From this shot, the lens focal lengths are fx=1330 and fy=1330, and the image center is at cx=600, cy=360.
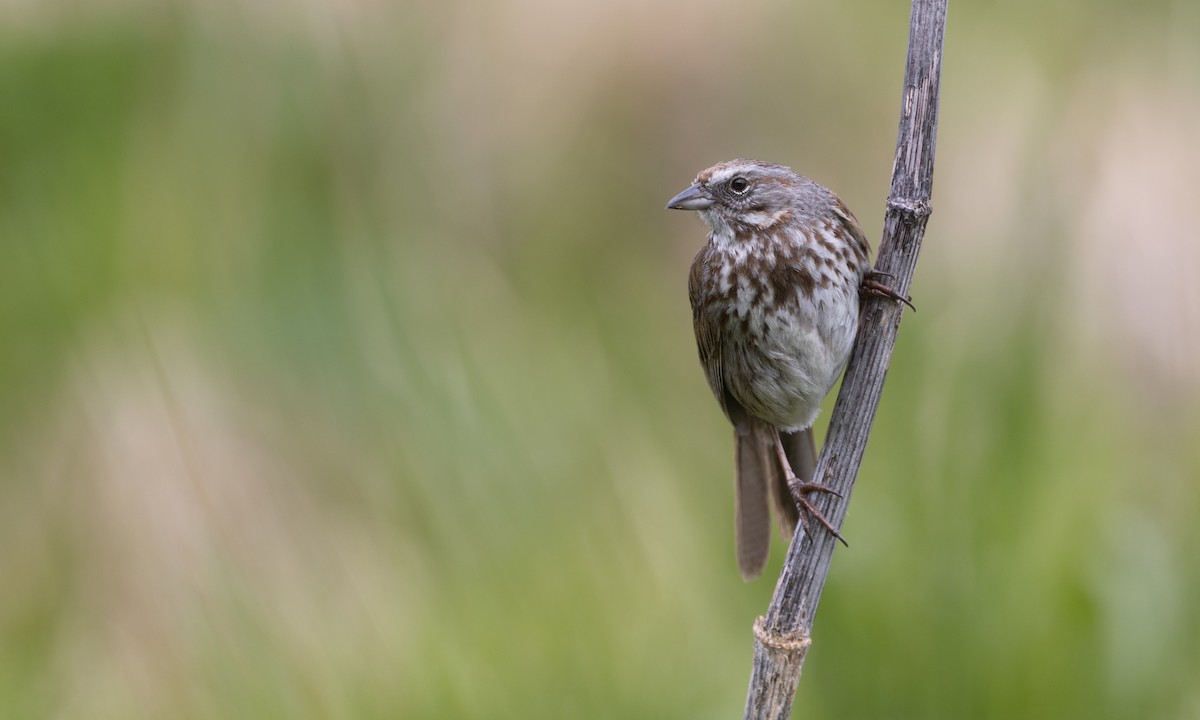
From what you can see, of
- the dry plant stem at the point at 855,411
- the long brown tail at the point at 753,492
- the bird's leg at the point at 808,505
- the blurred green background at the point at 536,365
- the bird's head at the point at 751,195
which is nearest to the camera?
the dry plant stem at the point at 855,411

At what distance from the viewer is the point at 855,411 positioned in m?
2.40

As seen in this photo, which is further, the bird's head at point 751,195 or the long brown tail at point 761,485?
the long brown tail at point 761,485

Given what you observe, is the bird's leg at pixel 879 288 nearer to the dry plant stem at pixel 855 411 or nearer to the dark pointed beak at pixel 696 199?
the dry plant stem at pixel 855 411

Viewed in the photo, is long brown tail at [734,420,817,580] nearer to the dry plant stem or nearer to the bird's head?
the bird's head

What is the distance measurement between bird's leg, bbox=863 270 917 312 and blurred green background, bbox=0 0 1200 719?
101 centimetres

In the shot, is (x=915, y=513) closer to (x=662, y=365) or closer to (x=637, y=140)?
(x=662, y=365)

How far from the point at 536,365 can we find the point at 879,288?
86.6 inches

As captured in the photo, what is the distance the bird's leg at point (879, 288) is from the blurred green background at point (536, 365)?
101 cm

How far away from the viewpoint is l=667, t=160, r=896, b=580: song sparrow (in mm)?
2971

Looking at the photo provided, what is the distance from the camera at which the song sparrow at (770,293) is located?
297 cm

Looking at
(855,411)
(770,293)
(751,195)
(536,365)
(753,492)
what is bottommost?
(753,492)

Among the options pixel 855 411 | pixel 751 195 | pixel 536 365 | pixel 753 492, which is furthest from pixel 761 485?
pixel 536 365

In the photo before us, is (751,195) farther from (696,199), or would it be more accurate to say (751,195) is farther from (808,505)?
(808,505)

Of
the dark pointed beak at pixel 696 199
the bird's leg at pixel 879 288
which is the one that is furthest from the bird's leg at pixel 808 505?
the dark pointed beak at pixel 696 199
